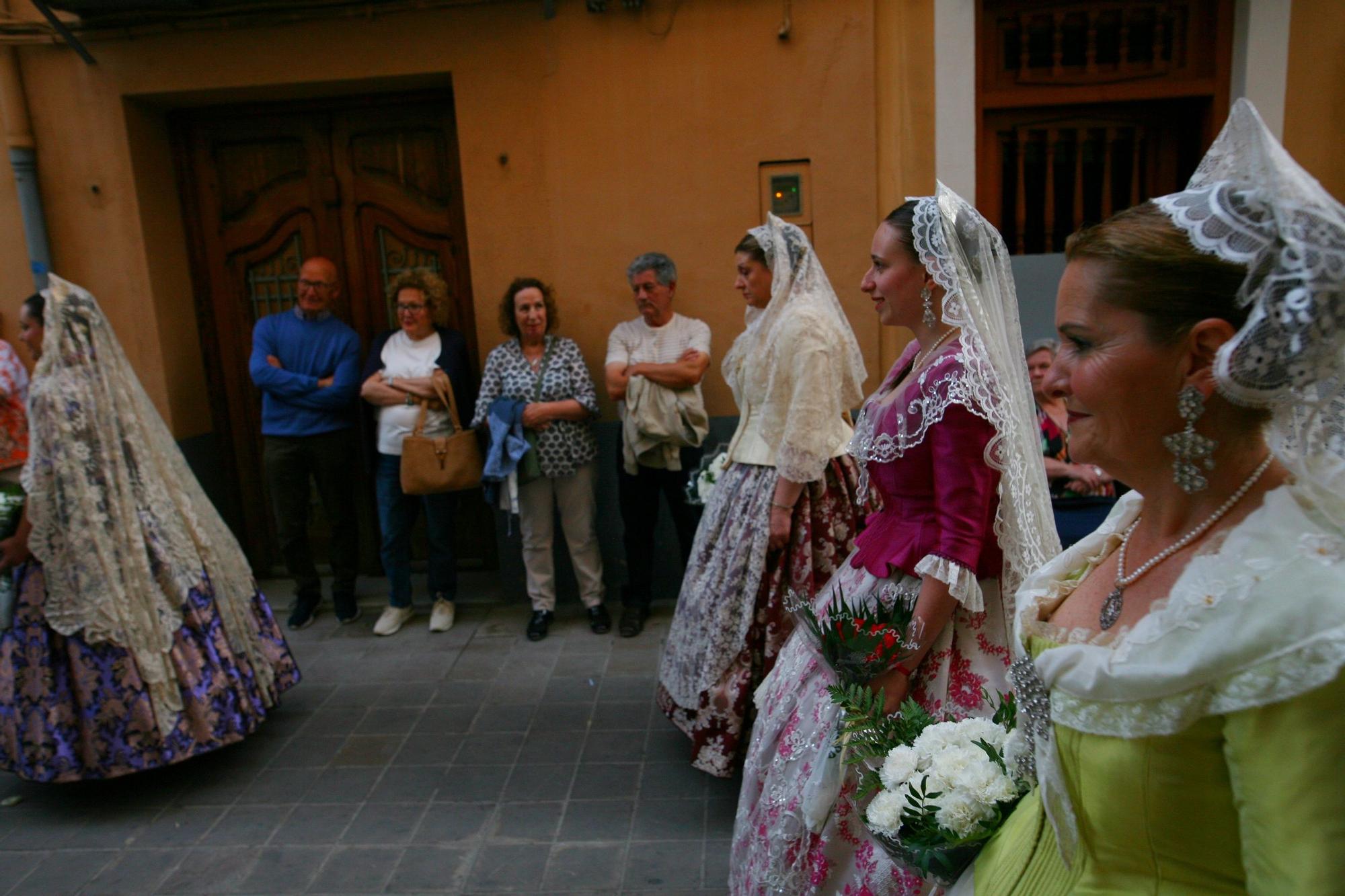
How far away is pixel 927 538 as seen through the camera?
2.10 metres

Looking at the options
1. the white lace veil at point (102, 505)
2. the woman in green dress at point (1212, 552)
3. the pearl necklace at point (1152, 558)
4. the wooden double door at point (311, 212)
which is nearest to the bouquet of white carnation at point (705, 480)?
the white lace veil at point (102, 505)

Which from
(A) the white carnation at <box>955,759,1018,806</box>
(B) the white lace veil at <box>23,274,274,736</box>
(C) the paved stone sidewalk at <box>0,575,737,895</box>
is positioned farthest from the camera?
(B) the white lace veil at <box>23,274,274,736</box>

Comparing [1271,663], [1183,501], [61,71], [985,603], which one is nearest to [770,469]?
[985,603]

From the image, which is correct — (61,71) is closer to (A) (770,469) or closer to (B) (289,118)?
(B) (289,118)

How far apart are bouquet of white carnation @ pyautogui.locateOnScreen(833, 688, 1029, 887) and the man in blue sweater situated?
412 centimetres

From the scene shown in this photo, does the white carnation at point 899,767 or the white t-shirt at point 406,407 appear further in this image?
the white t-shirt at point 406,407

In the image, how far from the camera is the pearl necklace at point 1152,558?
106 cm

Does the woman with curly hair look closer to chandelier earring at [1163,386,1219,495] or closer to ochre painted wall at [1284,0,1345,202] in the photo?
chandelier earring at [1163,386,1219,495]

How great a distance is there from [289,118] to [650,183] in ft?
7.24

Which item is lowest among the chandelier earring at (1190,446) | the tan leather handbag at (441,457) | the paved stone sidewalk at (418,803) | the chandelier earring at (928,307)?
the paved stone sidewalk at (418,803)

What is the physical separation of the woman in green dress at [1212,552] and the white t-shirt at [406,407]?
406cm

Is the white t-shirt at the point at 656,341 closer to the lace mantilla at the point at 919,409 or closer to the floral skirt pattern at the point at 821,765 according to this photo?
the lace mantilla at the point at 919,409

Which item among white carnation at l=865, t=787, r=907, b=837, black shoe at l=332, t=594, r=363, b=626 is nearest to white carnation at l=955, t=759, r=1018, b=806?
white carnation at l=865, t=787, r=907, b=837

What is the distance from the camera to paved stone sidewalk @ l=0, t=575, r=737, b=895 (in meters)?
2.94
